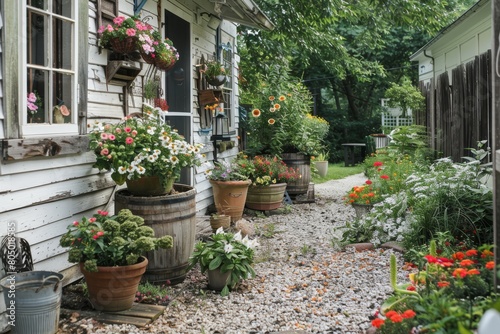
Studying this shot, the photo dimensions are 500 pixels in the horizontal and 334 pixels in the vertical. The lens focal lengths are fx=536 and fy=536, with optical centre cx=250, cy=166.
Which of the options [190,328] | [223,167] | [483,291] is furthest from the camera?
[223,167]

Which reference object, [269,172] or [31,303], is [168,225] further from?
[269,172]

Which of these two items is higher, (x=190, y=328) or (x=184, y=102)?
(x=184, y=102)

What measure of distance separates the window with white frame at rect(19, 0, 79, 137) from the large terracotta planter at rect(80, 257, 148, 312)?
39.1 inches

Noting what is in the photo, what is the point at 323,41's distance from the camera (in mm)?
11570

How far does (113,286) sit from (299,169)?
5.46m

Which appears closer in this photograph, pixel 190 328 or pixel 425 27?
pixel 190 328

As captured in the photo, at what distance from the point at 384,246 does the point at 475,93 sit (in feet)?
9.65

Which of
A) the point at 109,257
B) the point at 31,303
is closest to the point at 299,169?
the point at 109,257

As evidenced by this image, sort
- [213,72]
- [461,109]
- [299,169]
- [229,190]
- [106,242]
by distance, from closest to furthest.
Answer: [106,242], [229,190], [213,72], [461,109], [299,169]

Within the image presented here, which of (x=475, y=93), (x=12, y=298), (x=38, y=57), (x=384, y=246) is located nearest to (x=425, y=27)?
(x=475, y=93)

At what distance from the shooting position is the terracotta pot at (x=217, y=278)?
404 centimetres

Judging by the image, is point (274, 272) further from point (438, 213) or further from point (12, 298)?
point (12, 298)

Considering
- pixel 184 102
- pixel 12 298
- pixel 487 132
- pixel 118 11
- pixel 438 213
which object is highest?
pixel 118 11

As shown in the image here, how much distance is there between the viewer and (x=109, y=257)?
3445 mm
